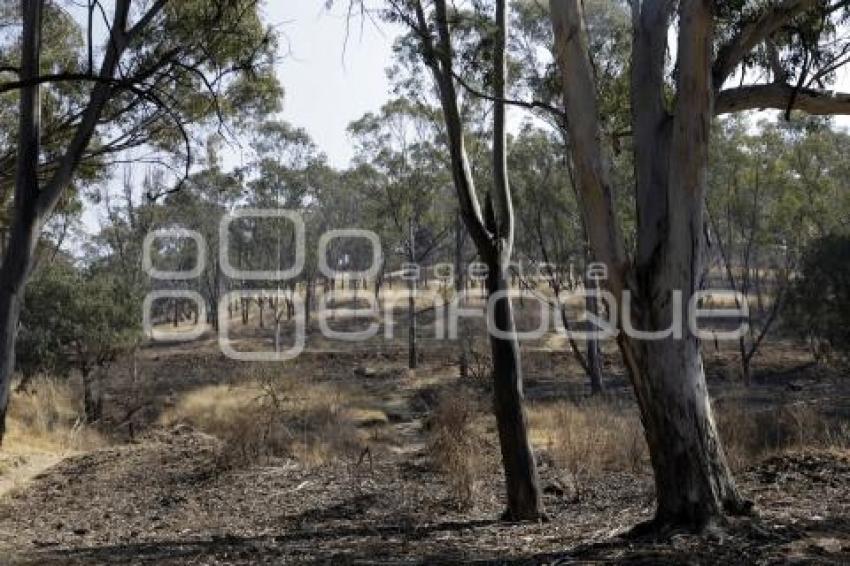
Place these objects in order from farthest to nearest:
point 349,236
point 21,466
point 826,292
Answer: point 349,236, point 826,292, point 21,466

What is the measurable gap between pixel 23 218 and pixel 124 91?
334cm

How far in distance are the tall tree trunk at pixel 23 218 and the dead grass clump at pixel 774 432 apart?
6.65 metres

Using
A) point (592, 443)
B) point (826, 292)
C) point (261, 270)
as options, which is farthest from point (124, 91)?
point (261, 270)

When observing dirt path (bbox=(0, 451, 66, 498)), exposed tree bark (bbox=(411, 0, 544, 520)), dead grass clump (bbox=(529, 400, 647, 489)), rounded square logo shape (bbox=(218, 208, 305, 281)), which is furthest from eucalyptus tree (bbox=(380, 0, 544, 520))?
rounded square logo shape (bbox=(218, 208, 305, 281))

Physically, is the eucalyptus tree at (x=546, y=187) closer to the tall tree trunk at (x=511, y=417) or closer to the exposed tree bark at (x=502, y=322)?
the exposed tree bark at (x=502, y=322)

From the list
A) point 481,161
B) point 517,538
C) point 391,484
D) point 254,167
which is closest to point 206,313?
point 254,167

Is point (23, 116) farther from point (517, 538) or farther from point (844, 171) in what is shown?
point (844, 171)

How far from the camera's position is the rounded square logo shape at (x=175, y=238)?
120ft

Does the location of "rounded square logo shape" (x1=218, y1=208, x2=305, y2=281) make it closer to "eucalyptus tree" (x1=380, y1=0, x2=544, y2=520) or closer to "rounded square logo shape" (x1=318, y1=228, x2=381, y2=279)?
"rounded square logo shape" (x1=318, y1=228, x2=381, y2=279)

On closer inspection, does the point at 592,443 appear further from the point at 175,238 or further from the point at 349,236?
the point at 349,236

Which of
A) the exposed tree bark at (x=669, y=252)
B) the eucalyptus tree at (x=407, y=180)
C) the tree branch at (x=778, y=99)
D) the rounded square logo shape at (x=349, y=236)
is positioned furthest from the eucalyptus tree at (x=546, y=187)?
the exposed tree bark at (x=669, y=252)

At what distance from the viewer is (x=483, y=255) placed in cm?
747

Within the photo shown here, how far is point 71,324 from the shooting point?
18.1m

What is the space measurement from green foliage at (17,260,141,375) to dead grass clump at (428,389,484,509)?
434 inches
